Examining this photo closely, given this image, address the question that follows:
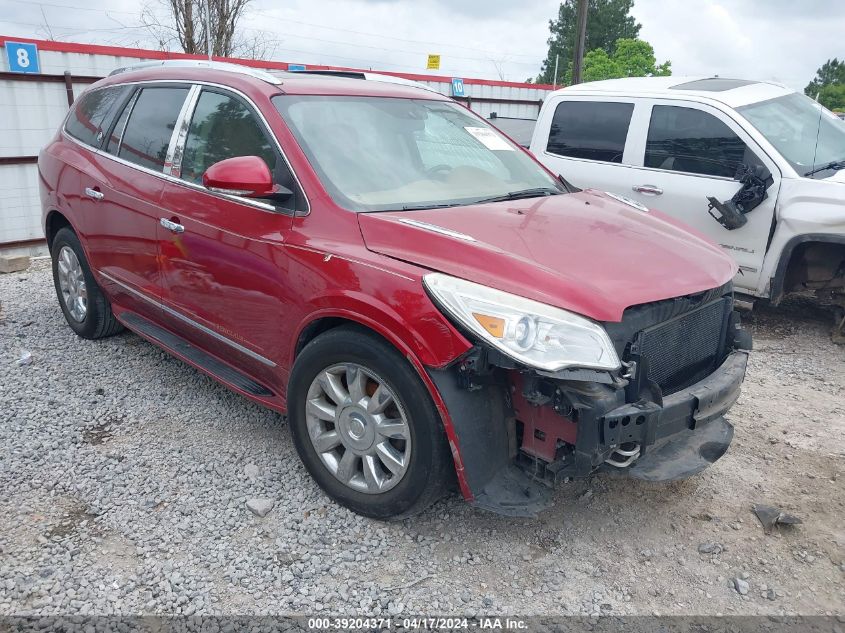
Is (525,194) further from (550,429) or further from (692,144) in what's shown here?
(692,144)

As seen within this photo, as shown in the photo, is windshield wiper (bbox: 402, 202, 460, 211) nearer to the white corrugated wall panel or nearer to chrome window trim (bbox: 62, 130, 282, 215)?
chrome window trim (bbox: 62, 130, 282, 215)

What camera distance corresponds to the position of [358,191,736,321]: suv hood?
8.41 feet

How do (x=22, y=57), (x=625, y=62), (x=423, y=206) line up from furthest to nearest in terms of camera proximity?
1. (x=625, y=62)
2. (x=22, y=57)
3. (x=423, y=206)

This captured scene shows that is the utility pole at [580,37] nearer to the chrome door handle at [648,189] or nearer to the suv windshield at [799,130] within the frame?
the suv windshield at [799,130]

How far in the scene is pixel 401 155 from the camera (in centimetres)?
348

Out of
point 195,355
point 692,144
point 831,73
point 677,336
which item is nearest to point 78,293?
point 195,355

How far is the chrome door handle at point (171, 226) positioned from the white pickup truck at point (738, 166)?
4.02 metres

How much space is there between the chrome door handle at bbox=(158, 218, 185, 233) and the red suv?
1 centimetres

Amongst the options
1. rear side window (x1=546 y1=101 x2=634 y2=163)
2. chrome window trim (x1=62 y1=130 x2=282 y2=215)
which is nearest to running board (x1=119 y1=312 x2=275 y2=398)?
chrome window trim (x1=62 y1=130 x2=282 y2=215)

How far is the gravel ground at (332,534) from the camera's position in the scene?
2.65 meters

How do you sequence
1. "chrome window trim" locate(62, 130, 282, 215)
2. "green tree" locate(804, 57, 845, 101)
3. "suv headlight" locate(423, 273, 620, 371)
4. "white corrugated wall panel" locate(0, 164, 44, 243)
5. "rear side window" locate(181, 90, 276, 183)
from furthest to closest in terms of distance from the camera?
1. "green tree" locate(804, 57, 845, 101)
2. "white corrugated wall panel" locate(0, 164, 44, 243)
3. "rear side window" locate(181, 90, 276, 183)
4. "chrome window trim" locate(62, 130, 282, 215)
5. "suv headlight" locate(423, 273, 620, 371)

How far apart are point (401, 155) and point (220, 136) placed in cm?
98

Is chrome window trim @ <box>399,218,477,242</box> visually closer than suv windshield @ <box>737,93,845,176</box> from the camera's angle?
Yes

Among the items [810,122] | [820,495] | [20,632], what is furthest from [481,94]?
[20,632]
